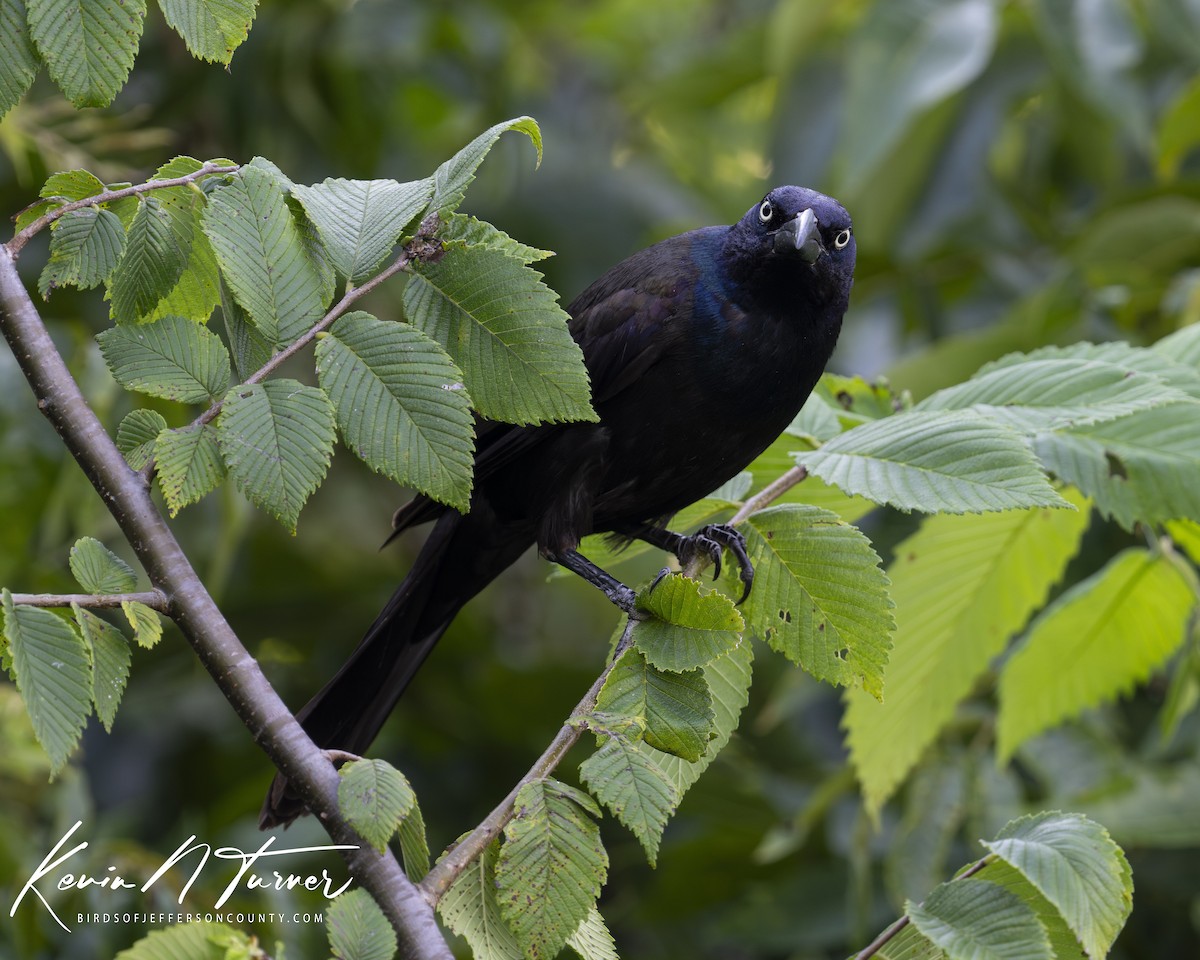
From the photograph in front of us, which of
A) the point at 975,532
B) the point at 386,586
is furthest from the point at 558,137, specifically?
the point at 975,532

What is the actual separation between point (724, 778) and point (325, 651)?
5.13 feet

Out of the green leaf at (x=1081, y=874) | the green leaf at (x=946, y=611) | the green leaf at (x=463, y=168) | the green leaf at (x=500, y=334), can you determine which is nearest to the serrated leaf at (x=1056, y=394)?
the green leaf at (x=946, y=611)

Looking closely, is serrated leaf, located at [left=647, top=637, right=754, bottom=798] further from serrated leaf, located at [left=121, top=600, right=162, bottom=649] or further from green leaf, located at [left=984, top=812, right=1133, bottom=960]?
serrated leaf, located at [left=121, top=600, right=162, bottom=649]

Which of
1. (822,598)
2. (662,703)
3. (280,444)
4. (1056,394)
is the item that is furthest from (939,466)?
(280,444)

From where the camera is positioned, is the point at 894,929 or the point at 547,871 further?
the point at 894,929

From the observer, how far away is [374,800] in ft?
4.48

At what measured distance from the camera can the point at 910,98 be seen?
356 centimetres

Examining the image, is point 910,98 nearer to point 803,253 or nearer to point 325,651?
point 803,253

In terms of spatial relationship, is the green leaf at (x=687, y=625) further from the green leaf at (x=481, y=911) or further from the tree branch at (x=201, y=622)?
the tree branch at (x=201, y=622)

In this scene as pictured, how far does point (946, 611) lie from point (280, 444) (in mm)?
1476

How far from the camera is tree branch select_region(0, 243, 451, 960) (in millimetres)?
1400

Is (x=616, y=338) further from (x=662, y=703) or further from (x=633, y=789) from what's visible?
(x=633, y=789)

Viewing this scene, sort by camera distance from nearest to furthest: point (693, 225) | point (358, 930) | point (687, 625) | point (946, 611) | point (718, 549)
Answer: point (358, 930) < point (687, 625) < point (718, 549) < point (946, 611) < point (693, 225)

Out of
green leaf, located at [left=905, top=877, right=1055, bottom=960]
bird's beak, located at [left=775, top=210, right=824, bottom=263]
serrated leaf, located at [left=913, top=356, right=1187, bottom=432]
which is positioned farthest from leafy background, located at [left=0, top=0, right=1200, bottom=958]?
green leaf, located at [left=905, top=877, right=1055, bottom=960]
